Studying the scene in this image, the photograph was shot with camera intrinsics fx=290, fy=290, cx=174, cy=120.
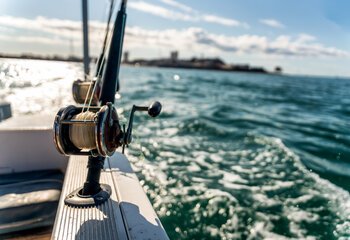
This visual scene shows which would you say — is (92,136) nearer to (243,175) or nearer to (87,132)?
(87,132)

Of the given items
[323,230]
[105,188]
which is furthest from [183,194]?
[105,188]

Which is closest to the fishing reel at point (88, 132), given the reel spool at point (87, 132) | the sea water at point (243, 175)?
the reel spool at point (87, 132)

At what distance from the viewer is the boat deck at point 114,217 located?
1.78 m

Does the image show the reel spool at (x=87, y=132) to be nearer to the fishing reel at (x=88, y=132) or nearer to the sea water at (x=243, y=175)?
the fishing reel at (x=88, y=132)

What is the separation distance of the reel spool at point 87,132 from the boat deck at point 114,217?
0.42 metres

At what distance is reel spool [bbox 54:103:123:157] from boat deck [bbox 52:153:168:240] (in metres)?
0.42

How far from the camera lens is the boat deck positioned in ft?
5.85

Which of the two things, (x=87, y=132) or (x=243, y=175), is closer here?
(x=87, y=132)

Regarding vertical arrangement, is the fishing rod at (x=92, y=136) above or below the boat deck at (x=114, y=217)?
above

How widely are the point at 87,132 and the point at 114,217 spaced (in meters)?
0.61

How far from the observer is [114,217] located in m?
1.97

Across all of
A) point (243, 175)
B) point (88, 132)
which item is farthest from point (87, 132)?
point (243, 175)

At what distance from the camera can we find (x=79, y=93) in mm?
3229

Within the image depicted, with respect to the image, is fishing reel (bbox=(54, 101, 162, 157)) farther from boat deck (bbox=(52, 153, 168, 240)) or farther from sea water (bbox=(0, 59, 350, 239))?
sea water (bbox=(0, 59, 350, 239))
